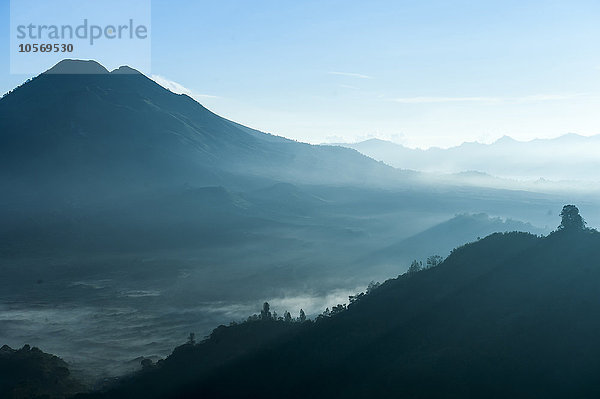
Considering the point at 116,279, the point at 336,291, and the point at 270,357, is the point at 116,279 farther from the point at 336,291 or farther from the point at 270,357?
the point at 270,357

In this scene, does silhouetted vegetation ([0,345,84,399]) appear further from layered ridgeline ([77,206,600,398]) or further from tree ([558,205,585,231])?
tree ([558,205,585,231])

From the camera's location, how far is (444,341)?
235 feet

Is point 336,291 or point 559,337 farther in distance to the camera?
point 336,291

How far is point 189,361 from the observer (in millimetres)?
88562

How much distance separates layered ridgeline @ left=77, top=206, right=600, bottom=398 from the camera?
2442 inches

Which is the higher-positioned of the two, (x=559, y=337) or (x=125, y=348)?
(x=559, y=337)

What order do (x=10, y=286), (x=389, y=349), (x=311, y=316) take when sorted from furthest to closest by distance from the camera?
(x=10, y=286), (x=311, y=316), (x=389, y=349)

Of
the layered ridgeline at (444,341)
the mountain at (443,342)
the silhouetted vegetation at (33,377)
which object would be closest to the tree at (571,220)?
the layered ridgeline at (444,341)

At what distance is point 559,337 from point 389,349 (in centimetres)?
2347

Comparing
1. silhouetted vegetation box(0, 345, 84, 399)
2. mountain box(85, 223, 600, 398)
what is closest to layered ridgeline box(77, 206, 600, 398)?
mountain box(85, 223, 600, 398)

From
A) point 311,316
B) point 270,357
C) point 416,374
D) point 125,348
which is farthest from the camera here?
point 311,316

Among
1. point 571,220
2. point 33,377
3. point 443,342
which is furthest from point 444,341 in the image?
point 33,377

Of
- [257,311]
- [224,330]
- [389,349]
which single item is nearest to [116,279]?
[257,311]

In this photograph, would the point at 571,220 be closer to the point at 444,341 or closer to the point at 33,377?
the point at 444,341
